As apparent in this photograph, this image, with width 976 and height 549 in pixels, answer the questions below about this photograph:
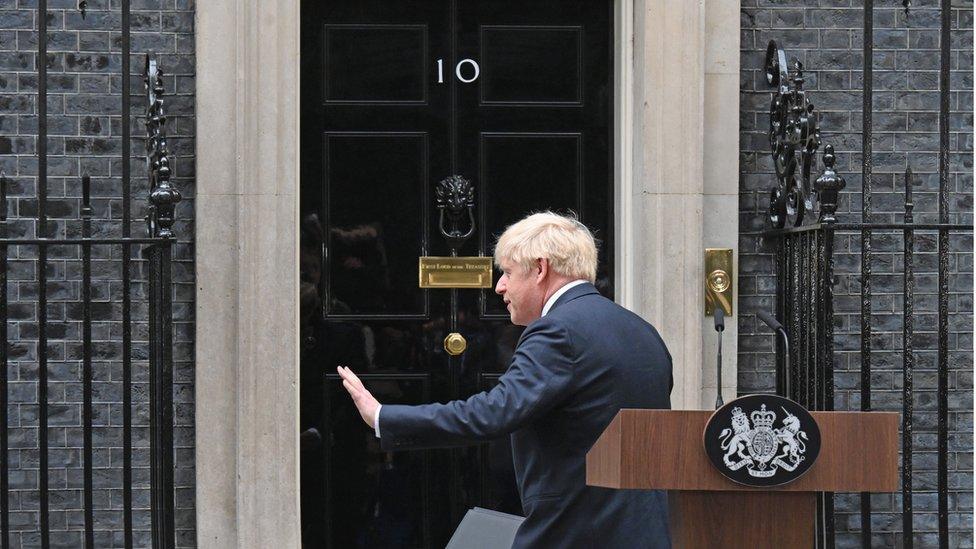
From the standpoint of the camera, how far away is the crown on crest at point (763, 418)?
3084 millimetres

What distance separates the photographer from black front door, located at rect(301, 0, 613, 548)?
5.91 metres

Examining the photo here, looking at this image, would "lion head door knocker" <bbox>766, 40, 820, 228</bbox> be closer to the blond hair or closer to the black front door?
the black front door

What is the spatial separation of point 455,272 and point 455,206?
0.93 ft

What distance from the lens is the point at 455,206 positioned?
5902 mm

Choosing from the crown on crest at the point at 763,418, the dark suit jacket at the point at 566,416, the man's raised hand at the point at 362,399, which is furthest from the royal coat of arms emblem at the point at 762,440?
the man's raised hand at the point at 362,399

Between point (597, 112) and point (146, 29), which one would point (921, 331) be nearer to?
point (597, 112)

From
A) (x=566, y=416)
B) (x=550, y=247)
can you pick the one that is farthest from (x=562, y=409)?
(x=550, y=247)

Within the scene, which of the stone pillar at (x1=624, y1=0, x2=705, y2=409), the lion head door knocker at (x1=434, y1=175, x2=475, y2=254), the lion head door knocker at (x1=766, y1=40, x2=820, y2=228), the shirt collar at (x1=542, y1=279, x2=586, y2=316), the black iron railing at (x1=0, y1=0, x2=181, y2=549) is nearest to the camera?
the shirt collar at (x1=542, y1=279, x2=586, y2=316)

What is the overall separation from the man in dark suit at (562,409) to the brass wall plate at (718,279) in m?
2.23

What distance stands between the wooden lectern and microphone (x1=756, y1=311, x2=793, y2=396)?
2.00 metres

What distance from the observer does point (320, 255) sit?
232 inches

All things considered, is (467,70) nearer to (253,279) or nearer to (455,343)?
(455,343)

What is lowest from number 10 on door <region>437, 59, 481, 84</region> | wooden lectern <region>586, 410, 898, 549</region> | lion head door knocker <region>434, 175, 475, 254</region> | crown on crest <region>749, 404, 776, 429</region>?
wooden lectern <region>586, 410, 898, 549</region>

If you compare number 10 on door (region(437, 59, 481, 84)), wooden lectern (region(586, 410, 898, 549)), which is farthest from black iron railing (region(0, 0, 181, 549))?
wooden lectern (region(586, 410, 898, 549))
